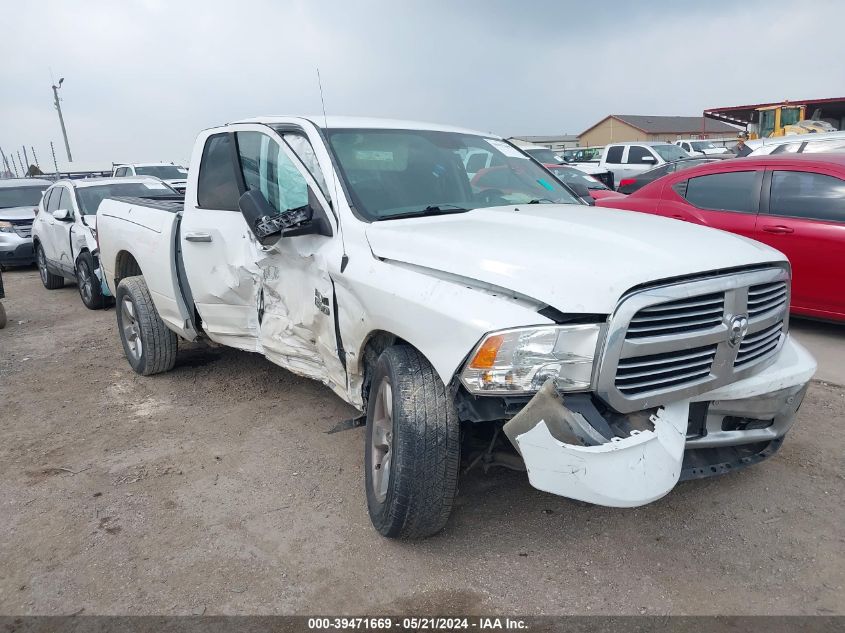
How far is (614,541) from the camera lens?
2891mm

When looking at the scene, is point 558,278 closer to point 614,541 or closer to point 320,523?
point 614,541

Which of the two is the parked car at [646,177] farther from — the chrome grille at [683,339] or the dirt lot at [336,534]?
the chrome grille at [683,339]

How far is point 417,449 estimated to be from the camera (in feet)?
8.51

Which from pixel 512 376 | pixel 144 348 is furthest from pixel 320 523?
pixel 144 348

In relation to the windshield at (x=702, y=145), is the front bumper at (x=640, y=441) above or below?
above

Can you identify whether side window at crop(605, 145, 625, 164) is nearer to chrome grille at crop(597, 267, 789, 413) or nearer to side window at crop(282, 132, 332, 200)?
side window at crop(282, 132, 332, 200)

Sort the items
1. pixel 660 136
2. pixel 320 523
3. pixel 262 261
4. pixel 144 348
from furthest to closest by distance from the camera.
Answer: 1. pixel 660 136
2. pixel 144 348
3. pixel 262 261
4. pixel 320 523

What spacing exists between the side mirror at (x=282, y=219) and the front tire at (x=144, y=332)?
2.15m

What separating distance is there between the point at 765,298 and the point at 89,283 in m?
7.46

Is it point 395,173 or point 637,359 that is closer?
point 637,359

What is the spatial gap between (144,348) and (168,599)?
2950mm

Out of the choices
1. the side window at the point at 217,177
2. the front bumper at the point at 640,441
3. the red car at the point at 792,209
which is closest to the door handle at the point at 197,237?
the side window at the point at 217,177

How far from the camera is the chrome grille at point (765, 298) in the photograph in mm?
2748

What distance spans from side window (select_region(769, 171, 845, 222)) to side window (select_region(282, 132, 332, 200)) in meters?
4.33
